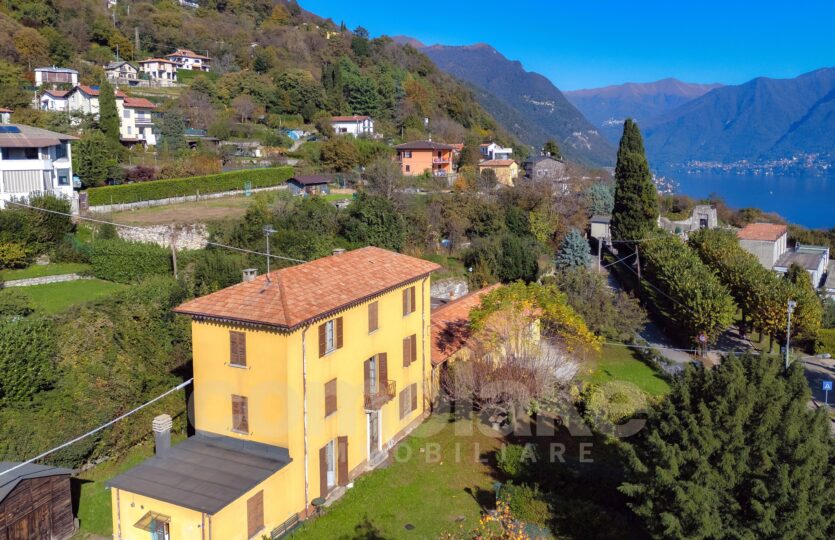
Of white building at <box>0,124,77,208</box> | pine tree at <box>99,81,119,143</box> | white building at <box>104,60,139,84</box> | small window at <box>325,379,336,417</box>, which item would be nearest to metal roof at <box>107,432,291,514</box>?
small window at <box>325,379,336,417</box>

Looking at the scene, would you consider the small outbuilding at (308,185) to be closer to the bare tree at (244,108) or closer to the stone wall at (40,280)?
the stone wall at (40,280)

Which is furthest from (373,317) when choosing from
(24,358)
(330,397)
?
(24,358)

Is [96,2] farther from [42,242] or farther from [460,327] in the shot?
[460,327]

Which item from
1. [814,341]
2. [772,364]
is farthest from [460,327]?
[814,341]

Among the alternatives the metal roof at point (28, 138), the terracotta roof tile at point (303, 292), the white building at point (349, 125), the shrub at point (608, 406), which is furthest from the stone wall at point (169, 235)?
the white building at point (349, 125)

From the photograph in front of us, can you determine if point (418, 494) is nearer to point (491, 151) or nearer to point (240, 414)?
point (240, 414)

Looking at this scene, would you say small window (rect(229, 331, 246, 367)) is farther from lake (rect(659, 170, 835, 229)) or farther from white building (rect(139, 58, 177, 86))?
lake (rect(659, 170, 835, 229))
